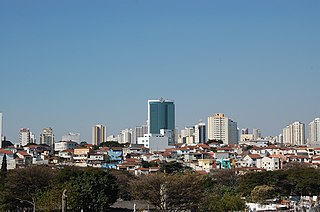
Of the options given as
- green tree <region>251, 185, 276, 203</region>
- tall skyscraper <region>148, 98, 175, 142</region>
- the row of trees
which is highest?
tall skyscraper <region>148, 98, 175, 142</region>

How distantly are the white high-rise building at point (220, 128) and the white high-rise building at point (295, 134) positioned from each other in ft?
36.9

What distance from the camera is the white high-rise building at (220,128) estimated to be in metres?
113

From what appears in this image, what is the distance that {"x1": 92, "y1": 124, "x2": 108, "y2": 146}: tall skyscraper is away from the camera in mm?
124456

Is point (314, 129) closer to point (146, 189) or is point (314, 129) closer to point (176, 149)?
point (176, 149)

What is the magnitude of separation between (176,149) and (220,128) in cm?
4145

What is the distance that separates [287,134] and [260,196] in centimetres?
8403

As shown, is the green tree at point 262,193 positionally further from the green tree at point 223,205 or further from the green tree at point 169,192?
the green tree at point 169,192

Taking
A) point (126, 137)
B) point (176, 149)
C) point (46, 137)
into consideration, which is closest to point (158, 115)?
point (126, 137)

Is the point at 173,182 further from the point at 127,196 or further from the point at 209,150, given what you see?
the point at 209,150

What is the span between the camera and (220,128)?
114 metres

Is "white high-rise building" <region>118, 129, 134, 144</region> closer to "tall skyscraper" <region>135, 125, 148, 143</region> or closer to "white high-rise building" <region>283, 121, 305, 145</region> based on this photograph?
"tall skyscraper" <region>135, 125, 148, 143</region>

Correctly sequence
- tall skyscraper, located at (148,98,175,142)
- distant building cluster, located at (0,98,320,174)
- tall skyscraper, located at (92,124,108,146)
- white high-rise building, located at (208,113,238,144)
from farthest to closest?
1. tall skyscraper, located at (148,98,175,142)
2. tall skyscraper, located at (92,124,108,146)
3. white high-rise building, located at (208,113,238,144)
4. distant building cluster, located at (0,98,320,174)

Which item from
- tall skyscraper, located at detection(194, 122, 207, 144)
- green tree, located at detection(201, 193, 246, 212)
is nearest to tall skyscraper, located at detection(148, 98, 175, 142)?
tall skyscraper, located at detection(194, 122, 207, 144)

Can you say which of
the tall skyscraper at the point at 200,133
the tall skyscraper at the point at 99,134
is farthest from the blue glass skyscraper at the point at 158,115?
the tall skyscraper at the point at 200,133
